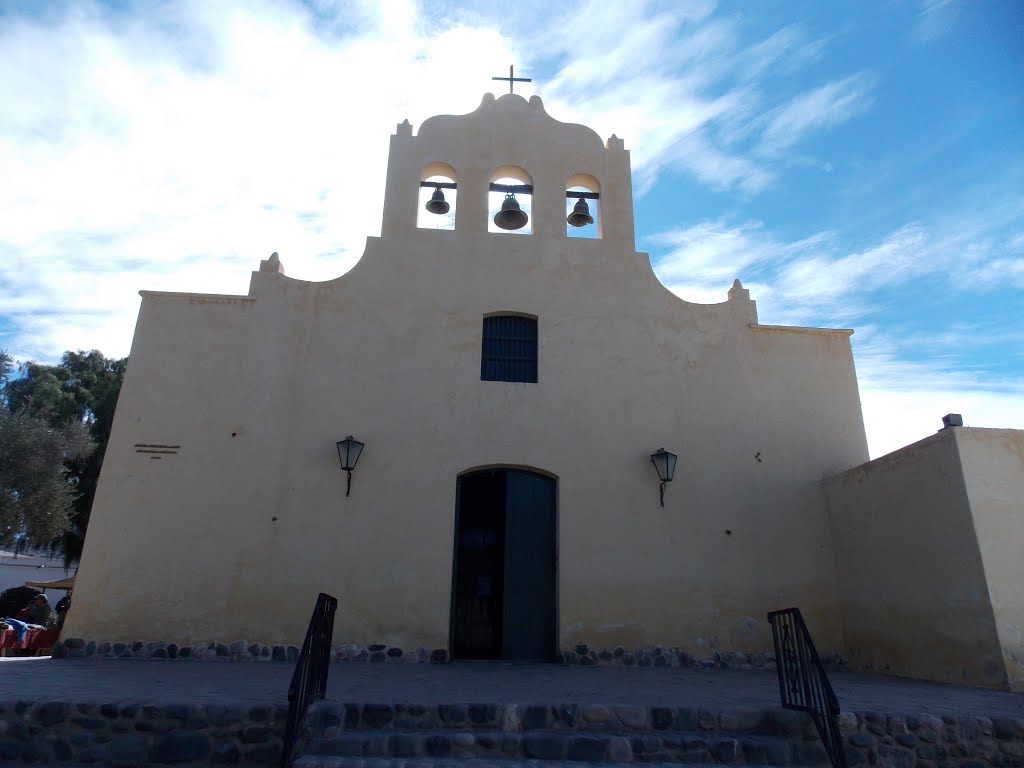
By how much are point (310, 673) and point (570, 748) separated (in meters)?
1.99

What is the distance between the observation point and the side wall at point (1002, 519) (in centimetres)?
652

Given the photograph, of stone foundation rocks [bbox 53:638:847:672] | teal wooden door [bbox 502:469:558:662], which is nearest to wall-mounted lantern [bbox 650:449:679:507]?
teal wooden door [bbox 502:469:558:662]

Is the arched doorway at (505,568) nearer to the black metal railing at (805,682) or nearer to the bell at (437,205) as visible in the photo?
the black metal railing at (805,682)

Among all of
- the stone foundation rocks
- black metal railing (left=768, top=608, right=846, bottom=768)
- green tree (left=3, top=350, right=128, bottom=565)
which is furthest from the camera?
green tree (left=3, top=350, right=128, bottom=565)

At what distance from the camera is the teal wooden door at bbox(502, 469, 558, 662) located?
28.2 ft

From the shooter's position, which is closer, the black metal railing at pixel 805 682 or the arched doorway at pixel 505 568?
the black metal railing at pixel 805 682

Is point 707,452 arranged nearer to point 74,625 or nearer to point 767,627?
point 767,627

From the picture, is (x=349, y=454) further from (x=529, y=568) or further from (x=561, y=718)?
(x=561, y=718)

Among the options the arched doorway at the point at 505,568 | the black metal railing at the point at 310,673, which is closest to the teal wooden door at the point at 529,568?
the arched doorway at the point at 505,568

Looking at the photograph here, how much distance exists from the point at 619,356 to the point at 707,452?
1.82 meters


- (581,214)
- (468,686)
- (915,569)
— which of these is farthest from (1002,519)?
(581,214)

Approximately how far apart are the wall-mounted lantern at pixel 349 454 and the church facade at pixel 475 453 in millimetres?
131

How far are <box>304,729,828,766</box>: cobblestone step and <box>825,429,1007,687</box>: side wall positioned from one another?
302 cm

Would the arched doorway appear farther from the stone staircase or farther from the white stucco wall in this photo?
the stone staircase
